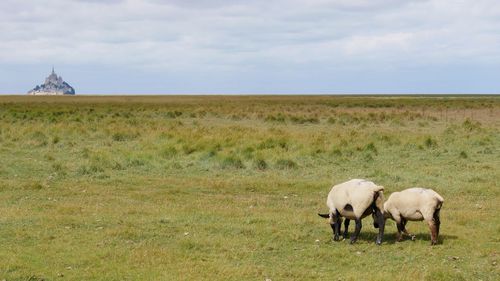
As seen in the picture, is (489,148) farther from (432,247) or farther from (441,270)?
(441,270)

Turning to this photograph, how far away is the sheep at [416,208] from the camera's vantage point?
403 inches

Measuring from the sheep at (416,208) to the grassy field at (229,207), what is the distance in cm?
37

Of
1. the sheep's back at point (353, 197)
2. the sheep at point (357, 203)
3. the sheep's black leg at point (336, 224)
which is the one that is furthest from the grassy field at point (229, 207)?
the sheep's back at point (353, 197)

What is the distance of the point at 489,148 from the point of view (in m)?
25.5

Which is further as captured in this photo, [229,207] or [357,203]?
[229,207]

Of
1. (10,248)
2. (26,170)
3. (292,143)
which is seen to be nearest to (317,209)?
(10,248)

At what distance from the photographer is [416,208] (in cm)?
1044

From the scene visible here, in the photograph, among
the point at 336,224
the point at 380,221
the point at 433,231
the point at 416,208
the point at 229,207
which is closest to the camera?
the point at 433,231

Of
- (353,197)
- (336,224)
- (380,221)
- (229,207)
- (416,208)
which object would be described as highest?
(353,197)

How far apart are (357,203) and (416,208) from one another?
1.00 metres

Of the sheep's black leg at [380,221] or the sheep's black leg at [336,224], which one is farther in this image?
the sheep's black leg at [336,224]

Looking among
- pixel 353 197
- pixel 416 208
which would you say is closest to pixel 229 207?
pixel 353 197

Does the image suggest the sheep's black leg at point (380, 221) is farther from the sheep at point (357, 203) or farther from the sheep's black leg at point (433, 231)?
the sheep's black leg at point (433, 231)

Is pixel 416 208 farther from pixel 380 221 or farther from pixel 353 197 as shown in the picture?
pixel 353 197
